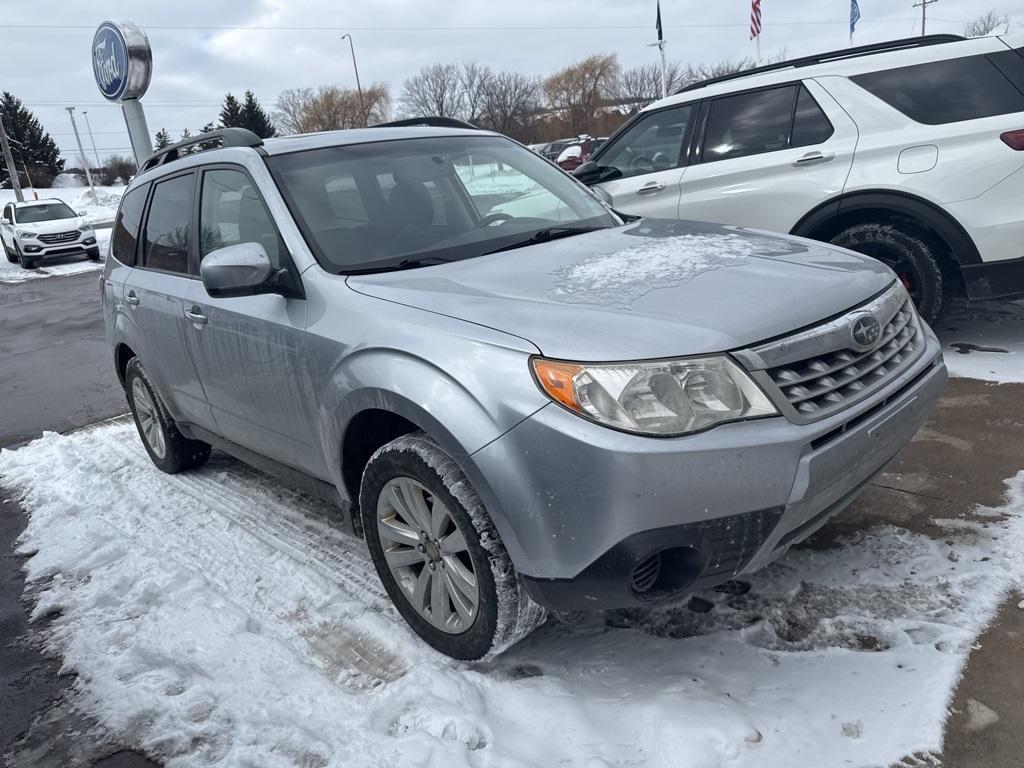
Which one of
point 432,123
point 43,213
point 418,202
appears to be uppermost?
point 43,213

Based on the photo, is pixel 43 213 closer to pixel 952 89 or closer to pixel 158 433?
pixel 158 433

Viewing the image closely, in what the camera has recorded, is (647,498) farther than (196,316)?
No

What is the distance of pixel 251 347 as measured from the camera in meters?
3.19

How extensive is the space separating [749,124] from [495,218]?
10.0 ft

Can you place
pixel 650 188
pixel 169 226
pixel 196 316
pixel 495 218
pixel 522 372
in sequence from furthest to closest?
pixel 650 188 < pixel 169 226 < pixel 196 316 < pixel 495 218 < pixel 522 372

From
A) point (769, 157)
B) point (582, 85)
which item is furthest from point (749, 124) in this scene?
point (582, 85)

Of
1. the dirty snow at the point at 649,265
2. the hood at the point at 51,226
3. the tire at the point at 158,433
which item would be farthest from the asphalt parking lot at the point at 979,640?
the hood at the point at 51,226

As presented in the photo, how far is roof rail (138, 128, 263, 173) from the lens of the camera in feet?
11.5

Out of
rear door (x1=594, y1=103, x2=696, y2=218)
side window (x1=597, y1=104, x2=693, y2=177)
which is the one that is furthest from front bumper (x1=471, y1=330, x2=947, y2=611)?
side window (x1=597, y1=104, x2=693, y2=177)

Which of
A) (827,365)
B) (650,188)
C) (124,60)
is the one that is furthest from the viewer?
(124,60)

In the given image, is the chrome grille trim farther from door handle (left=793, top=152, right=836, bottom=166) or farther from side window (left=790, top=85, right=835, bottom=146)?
side window (left=790, top=85, right=835, bottom=146)

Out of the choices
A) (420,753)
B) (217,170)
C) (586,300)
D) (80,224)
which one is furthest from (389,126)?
(80,224)

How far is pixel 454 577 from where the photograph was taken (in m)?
2.48

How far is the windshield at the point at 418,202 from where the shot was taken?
3008 millimetres
